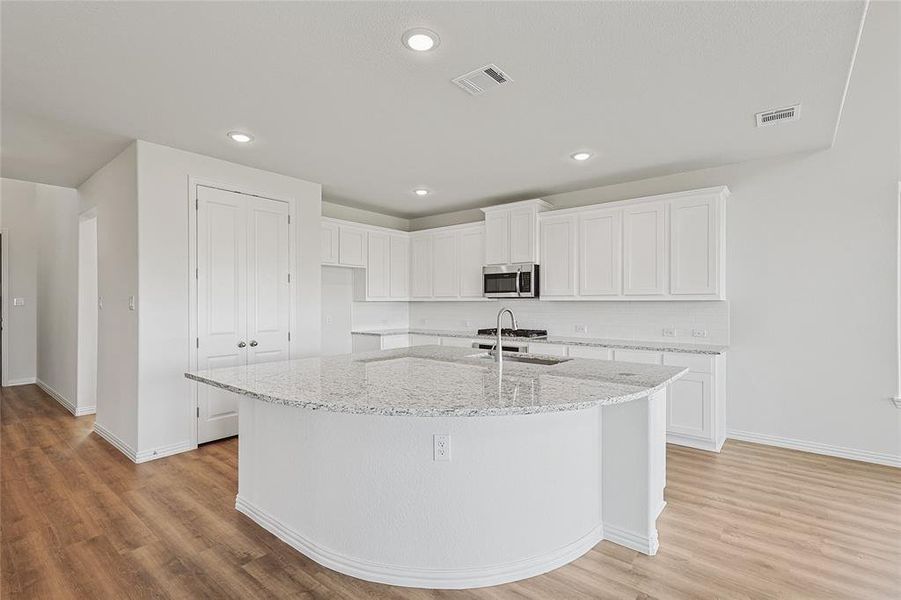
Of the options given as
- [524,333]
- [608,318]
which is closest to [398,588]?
[524,333]

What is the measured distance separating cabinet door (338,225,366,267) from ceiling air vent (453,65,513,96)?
3.24 metres

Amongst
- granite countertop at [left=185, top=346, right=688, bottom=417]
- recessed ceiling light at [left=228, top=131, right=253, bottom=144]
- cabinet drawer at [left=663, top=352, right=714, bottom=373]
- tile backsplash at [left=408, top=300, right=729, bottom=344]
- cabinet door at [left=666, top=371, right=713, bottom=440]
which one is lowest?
cabinet door at [left=666, top=371, right=713, bottom=440]

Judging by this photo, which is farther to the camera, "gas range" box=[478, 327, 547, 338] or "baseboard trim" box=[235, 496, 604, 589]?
"gas range" box=[478, 327, 547, 338]

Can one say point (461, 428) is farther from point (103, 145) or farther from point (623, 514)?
point (103, 145)

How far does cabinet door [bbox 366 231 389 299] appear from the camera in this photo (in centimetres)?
593

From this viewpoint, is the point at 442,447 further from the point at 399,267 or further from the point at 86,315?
the point at 86,315

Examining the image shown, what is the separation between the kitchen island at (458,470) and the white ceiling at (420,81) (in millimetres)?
1646

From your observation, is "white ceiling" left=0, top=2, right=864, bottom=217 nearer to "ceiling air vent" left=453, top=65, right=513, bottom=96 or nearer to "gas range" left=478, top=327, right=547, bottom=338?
"ceiling air vent" left=453, top=65, right=513, bottom=96

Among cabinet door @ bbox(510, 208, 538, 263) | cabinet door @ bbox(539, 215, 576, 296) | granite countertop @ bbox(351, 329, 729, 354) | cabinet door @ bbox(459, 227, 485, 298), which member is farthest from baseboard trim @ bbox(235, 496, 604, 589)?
cabinet door @ bbox(459, 227, 485, 298)

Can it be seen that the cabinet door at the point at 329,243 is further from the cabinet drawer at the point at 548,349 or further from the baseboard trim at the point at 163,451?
the cabinet drawer at the point at 548,349

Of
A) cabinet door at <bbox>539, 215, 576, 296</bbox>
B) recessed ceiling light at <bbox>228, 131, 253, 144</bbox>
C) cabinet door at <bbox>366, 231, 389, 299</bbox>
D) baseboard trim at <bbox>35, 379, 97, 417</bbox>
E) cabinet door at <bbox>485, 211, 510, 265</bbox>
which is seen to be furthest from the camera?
cabinet door at <bbox>366, 231, 389, 299</bbox>

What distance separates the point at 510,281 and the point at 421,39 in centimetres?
336

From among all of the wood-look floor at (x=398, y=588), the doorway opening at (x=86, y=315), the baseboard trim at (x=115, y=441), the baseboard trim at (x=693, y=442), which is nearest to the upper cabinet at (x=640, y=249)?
the baseboard trim at (x=693, y=442)

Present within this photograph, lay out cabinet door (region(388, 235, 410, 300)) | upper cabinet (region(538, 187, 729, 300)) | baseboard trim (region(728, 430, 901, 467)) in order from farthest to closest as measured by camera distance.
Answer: cabinet door (region(388, 235, 410, 300)), upper cabinet (region(538, 187, 729, 300)), baseboard trim (region(728, 430, 901, 467))
